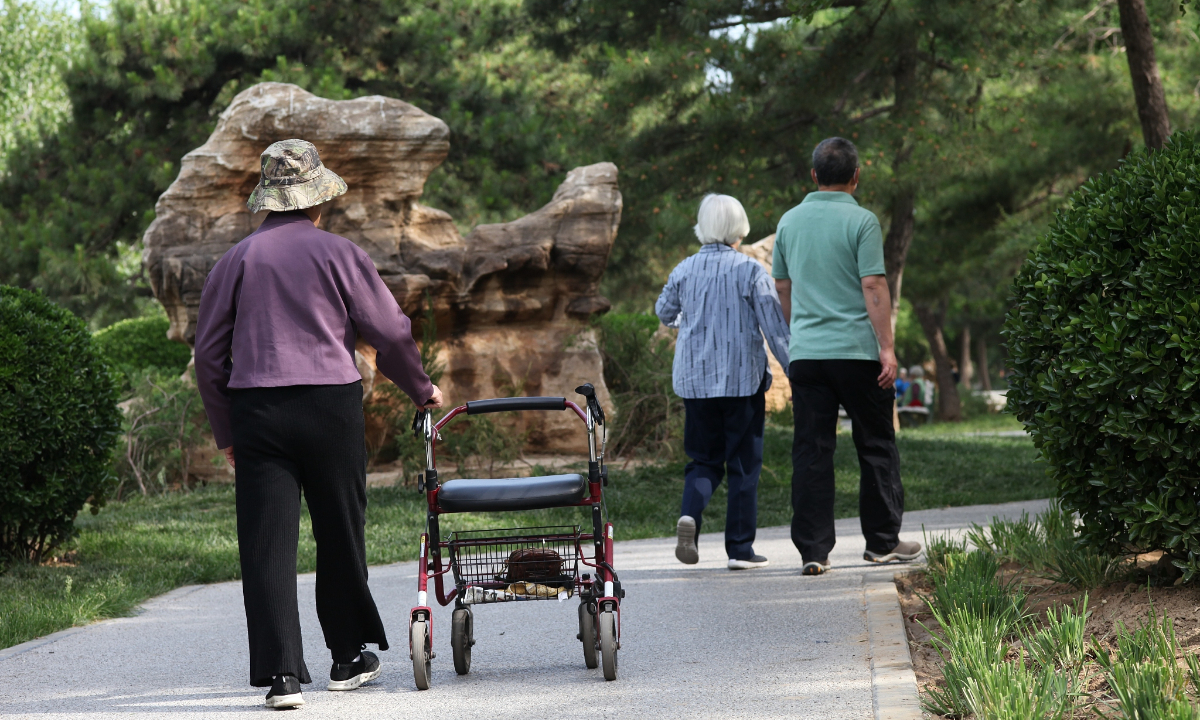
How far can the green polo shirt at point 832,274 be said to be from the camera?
17.6 ft

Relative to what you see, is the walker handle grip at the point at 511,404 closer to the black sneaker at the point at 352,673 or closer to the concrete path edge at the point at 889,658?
the black sneaker at the point at 352,673

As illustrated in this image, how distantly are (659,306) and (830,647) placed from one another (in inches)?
96.2

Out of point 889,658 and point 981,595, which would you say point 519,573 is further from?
point 981,595

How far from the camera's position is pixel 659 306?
6.04 m

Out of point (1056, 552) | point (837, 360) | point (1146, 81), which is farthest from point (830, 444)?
point (1146, 81)

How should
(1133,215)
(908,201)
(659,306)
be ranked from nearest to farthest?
1. (1133,215)
2. (659,306)
3. (908,201)

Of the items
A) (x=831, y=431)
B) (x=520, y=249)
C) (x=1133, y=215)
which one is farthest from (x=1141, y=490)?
(x=520, y=249)

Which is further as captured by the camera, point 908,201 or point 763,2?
point 908,201

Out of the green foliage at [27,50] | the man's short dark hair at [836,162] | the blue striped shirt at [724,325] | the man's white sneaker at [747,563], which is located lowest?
the man's white sneaker at [747,563]

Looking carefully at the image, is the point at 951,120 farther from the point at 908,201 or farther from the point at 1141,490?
the point at 1141,490

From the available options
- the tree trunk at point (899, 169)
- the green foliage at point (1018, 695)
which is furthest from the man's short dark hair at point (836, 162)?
the tree trunk at point (899, 169)

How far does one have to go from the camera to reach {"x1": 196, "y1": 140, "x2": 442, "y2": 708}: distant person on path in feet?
11.9

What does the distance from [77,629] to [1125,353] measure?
Answer: 4.47 meters

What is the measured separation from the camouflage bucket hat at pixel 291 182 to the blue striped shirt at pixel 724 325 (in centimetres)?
229
